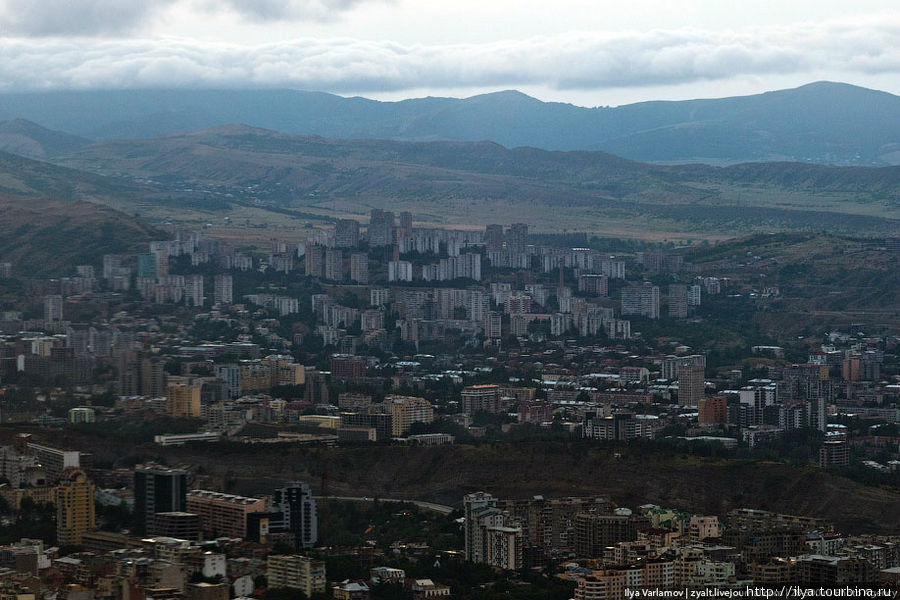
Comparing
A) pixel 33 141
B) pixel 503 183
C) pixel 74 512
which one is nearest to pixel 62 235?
pixel 503 183

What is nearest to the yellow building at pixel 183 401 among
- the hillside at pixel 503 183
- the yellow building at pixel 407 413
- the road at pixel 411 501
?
the yellow building at pixel 407 413

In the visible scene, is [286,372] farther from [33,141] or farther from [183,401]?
[33,141]

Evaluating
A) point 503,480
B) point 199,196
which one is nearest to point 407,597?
point 503,480

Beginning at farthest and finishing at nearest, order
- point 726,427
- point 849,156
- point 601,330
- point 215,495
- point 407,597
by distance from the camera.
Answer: point 849,156, point 601,330, point 726,427, point 215,495, point 407,597

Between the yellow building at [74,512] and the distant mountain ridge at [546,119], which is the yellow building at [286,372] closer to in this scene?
the yellow building at [74,512]

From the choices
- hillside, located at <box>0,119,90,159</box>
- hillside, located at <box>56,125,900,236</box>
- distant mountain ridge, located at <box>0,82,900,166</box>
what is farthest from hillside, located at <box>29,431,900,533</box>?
distant mountain ridge, located at <box>0,82,900,166</box>

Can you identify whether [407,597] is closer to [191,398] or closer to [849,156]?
[191,398]
